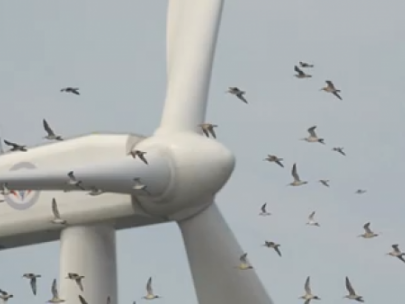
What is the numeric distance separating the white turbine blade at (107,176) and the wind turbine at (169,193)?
0.04m

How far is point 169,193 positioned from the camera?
43906mm

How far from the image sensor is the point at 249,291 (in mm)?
45531

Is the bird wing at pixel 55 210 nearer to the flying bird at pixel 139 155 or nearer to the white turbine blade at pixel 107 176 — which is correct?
the white turbine blade at pixel 107 176

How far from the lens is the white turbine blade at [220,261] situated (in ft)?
149

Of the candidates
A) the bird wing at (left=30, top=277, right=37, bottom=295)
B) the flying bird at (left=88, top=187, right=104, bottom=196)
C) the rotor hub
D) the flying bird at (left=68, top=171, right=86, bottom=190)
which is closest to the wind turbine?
the rotor hub

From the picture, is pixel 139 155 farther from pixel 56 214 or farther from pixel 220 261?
pixel 220 261

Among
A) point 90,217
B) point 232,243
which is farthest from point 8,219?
point 232,243

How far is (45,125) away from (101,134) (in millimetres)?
4290

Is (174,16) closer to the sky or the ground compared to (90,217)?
closer to the sky

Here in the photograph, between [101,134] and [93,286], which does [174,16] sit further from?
[93,286]

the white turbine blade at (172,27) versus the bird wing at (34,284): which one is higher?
the white turbine blade at (172,27)

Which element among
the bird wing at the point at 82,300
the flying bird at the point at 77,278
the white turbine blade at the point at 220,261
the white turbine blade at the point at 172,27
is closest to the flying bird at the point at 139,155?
the white turbine blade at the point at 220,261

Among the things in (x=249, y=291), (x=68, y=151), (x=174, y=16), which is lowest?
(x=249, y=291)

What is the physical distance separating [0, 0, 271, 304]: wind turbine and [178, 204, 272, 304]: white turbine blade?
22 millimetres
